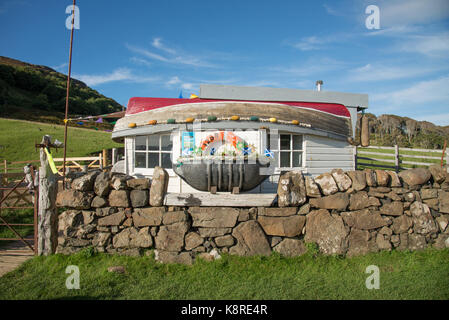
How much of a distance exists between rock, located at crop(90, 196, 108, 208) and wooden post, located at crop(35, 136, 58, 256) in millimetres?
823

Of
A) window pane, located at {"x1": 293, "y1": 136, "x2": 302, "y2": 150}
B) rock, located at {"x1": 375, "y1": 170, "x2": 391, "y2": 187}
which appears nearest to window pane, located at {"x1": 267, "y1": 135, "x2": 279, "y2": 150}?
window pane, located at {"x1": 293, "y1": 136, "x2": 302, "y2": 150}

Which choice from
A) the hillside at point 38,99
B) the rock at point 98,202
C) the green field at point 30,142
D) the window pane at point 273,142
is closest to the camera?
the rock at point 98,202

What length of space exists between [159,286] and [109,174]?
2.19 meters

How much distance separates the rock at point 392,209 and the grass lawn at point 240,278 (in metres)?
0.70

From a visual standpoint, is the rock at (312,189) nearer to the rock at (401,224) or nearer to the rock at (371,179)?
the rock at (371,179)

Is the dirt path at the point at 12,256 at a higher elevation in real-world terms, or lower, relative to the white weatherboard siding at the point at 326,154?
lower

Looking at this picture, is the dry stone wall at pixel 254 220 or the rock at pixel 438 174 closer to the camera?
the dry stone wall at pixel 254 220

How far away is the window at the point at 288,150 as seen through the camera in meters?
6.12

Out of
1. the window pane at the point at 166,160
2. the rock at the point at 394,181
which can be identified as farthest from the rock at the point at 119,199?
the rock at the point at 394,181

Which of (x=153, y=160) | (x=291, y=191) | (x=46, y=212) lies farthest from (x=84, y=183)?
(x=291, y=191)

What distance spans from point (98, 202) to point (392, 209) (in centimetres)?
530

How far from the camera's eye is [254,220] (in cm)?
432

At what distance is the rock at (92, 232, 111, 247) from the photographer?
14.6ft
